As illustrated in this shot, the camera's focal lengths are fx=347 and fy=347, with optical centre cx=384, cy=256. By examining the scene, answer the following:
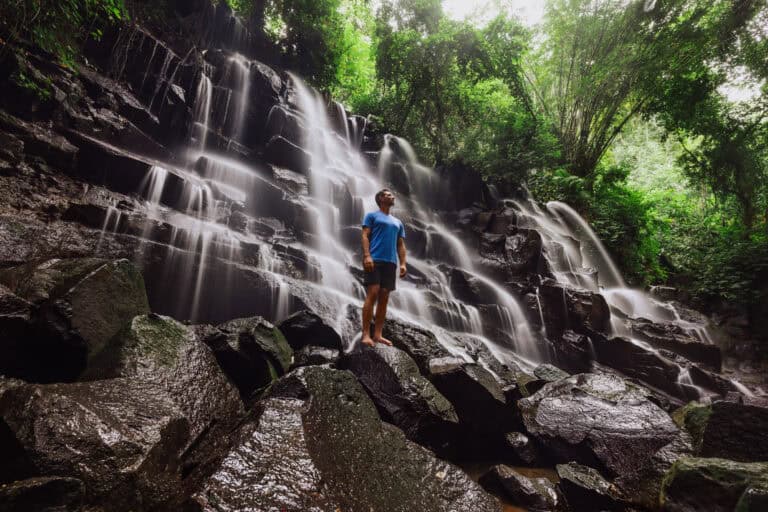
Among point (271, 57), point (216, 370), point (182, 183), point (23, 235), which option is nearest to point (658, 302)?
point (216, 370)

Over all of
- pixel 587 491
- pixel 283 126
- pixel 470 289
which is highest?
pixel 283 126

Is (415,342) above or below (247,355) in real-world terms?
above

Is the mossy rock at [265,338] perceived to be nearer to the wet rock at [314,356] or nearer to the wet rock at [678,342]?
the wet rock at [314,356]

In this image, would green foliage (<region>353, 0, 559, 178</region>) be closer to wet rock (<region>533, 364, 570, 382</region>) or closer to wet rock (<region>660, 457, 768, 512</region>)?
wet rock (<region>533, 364, 570, 382</region>)

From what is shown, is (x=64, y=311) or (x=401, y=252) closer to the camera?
(x=64, y=311)

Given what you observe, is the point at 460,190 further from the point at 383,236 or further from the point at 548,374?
the point at 383,236

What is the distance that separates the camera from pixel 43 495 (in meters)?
1.47

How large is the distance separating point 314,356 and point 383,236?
1.74m

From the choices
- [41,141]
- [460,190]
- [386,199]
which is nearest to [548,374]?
[386,199]

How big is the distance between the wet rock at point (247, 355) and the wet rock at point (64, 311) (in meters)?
0.85

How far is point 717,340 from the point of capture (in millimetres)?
10055

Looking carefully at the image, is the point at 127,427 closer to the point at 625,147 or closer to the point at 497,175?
the point at 497,175

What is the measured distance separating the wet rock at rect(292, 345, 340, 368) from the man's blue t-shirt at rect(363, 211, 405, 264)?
1.33 meters

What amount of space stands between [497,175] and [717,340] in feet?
28.8
